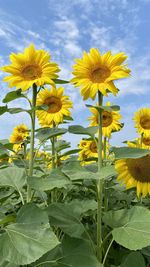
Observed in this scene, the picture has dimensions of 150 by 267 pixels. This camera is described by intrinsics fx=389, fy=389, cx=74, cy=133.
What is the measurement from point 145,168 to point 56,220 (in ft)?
2.72

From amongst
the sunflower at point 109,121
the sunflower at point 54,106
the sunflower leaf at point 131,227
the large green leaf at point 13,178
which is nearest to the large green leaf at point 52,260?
the sunflower leaf at point 131,227

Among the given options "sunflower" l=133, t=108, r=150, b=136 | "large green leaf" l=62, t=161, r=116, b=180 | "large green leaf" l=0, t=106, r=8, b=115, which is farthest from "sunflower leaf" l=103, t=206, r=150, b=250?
"sunflower" l=133, t=108, r=150, b=136

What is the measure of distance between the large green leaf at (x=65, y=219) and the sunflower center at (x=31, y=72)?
797 mm

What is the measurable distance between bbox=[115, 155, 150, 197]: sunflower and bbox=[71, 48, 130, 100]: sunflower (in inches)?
18.8

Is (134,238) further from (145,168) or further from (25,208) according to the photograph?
(145,168)

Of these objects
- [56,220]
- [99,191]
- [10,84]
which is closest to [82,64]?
[10,84]

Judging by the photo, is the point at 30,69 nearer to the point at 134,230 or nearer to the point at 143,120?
the point at 134,230

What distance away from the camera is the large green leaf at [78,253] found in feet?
5.23

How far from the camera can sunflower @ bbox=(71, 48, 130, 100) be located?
2.12 m

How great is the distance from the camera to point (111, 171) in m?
1.70

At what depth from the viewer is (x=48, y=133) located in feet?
7.34

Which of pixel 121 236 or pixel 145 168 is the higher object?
pixel 145 168

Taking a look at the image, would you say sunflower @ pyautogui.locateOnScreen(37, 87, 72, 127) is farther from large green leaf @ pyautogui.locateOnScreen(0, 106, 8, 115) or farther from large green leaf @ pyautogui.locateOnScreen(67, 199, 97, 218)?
large green leaf @ pyautogui.locateOnScreen(67, 199, 97, 218)

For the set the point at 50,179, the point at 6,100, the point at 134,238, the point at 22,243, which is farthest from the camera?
the point at 6,100
